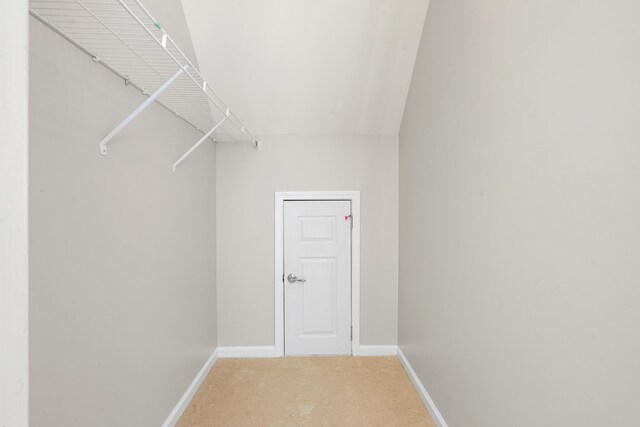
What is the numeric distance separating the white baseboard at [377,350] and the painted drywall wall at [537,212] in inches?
42.8

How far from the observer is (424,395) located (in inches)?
95.2

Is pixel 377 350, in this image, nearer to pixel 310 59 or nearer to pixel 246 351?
pixel 246 351

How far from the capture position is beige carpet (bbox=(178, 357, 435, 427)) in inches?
89.8

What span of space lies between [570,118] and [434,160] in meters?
1.22

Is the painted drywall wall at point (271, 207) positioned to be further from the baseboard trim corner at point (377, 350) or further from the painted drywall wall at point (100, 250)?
the painted drywall wall at point (100, 250)

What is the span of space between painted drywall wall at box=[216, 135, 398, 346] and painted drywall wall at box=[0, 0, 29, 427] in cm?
277

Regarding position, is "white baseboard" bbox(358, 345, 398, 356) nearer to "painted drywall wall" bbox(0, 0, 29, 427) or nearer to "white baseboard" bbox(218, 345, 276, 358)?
"white baseboard" bbox(218, 345, 276, 358)

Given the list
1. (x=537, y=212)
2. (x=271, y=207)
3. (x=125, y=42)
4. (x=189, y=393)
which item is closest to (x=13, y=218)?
(x=125, y=42)

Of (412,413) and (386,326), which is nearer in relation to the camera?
(412,413)

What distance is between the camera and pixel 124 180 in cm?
164

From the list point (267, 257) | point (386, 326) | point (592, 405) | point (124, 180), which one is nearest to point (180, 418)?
point (267, 257)

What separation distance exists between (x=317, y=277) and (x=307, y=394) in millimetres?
1076

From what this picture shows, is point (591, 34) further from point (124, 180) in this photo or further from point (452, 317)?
point (124, 180)

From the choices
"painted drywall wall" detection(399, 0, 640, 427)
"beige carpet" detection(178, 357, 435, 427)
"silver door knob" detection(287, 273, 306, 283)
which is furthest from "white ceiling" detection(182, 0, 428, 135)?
"beige carpet" detection(178, 357, 435, 427)
